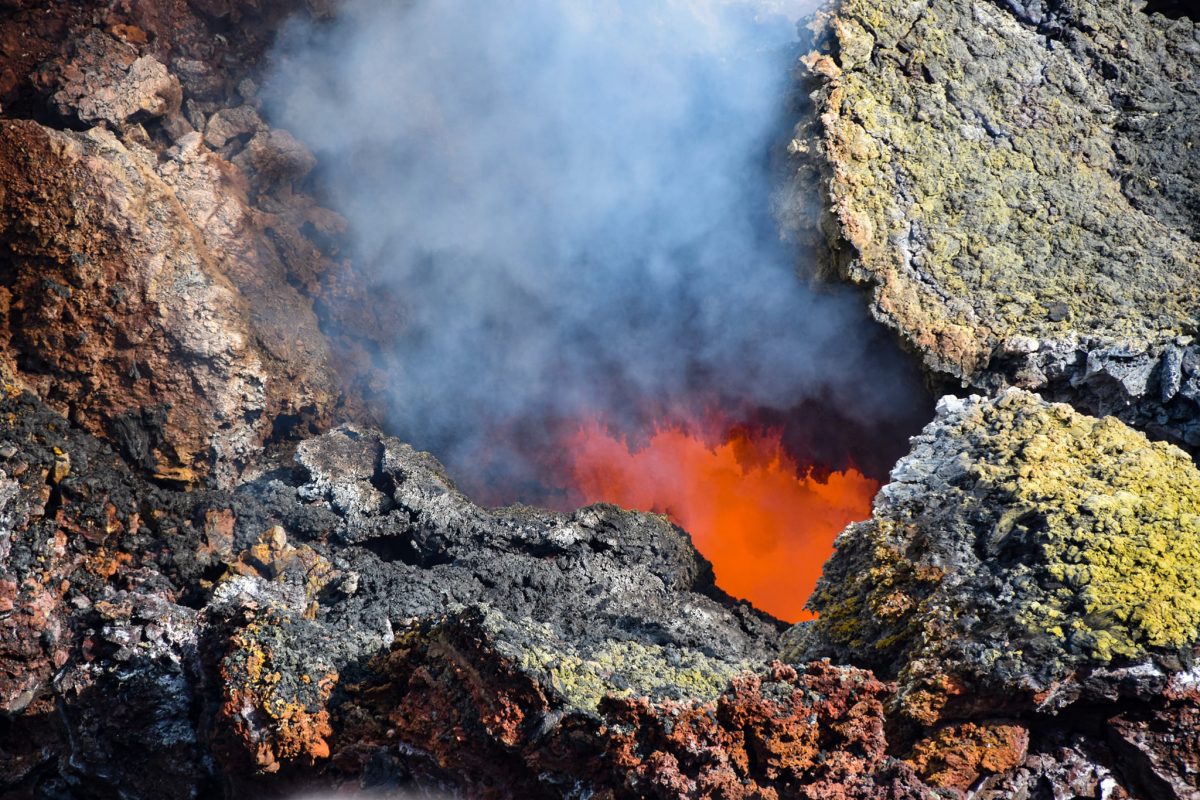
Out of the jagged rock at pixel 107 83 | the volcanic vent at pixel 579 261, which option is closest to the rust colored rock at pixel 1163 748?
the volcanic vent at pixel 579 261

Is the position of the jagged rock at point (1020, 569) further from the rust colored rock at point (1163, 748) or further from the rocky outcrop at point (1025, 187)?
the rocky outcrop at point (1025, 187)

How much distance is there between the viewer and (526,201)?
9555 millimetres

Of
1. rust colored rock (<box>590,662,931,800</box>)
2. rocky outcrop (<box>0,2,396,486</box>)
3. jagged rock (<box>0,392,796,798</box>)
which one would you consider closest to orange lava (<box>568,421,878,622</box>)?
jagged rock (<box>0,392,796,798</box>)

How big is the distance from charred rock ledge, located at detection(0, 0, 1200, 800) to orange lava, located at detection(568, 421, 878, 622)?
1121 millimetres

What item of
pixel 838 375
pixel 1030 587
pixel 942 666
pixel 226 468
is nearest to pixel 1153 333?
pixel 838 375

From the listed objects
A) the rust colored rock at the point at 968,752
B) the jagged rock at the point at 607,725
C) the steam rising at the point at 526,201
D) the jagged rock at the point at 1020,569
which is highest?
the steam rising at the point at 526,201

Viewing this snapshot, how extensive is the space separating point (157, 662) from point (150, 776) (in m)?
0.63

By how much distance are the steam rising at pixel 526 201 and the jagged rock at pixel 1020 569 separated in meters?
2.85

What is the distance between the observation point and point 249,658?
573cm

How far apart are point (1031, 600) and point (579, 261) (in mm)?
5114

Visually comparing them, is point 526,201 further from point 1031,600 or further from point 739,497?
point 1031,600

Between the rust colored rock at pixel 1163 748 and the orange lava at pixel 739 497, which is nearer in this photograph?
the rust colored rock at pixel 1163 748

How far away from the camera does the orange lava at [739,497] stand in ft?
29.0

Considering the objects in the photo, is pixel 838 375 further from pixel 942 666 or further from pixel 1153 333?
pixel 942 666
